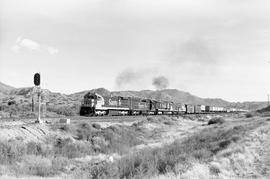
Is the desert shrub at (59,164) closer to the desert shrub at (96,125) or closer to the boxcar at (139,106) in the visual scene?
the desert shrub at (96,125)

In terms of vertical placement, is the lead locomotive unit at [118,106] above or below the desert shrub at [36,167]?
above

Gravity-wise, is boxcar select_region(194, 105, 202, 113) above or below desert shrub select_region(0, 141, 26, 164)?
above

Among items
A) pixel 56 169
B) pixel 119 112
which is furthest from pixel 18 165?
pixel 119 112

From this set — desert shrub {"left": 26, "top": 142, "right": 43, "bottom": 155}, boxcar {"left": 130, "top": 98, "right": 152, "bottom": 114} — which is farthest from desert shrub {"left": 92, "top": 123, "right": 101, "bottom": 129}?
boxcar {"left": 130, "top": 98, "right": 152, "bottom": 114}

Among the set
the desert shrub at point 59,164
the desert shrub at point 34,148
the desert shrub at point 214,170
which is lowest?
the desert shrub at point 59,164

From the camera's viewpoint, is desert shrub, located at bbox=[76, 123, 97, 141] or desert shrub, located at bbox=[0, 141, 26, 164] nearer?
desert shrub, located at bbox=[0, 141, 26, 164]

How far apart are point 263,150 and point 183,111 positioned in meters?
56.5

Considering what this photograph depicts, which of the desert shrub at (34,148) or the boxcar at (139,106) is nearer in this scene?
the desert shrub at (34,148)

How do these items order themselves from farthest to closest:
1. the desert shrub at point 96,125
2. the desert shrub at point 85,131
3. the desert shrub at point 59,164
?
the desert shrub at point 96,125 < the desert shrub at point 85,131 < the desert shrub at point 59,164

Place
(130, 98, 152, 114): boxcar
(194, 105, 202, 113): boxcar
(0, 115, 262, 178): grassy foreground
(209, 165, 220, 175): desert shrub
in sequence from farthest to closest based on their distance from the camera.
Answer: (194, 105, 202, 113): boxcar, (130, 98, 152, 114): boxcar, (209, 165, 220, 175): desert shrub, (0, 115, 262, 178): grassy foreground

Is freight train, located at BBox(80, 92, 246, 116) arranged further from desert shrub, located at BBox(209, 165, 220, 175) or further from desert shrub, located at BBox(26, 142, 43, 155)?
desert shrub, located at BBox(209, 165, 220, 175)

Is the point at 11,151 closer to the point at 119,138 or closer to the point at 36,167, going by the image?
the point at 36,167

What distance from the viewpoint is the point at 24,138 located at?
19.2 metres

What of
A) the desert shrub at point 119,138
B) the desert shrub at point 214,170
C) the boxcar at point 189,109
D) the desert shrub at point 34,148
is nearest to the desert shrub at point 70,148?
the desert shrub at point 34,148
